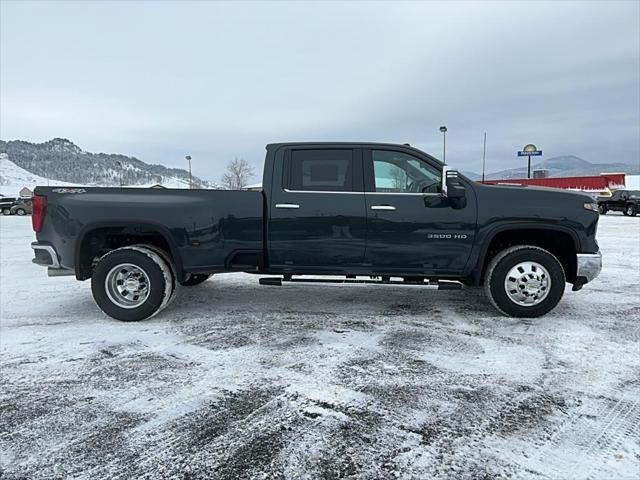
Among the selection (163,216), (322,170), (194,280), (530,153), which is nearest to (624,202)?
(530,153)

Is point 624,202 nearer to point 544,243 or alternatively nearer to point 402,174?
point 544,243

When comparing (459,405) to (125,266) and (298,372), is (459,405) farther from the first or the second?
(125,266)

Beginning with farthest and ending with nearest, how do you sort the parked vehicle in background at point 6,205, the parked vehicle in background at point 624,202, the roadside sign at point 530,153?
the roadside sign at point 530,153, the parked vehicle in background at point 6,205, the parked vehicle in background at point 624,202

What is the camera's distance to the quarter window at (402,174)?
15.2 feet

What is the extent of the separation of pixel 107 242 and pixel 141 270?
0.70 metres

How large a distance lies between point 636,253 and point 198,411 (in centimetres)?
1053

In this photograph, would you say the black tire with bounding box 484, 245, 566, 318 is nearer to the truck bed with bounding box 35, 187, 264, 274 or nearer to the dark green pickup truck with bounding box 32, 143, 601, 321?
the dark green pickup truck with bounding box 32, 143, 601, 321

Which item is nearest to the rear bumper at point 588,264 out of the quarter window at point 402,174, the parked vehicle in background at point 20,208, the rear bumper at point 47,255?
the quarter window at point 402,174

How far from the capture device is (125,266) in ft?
15.2

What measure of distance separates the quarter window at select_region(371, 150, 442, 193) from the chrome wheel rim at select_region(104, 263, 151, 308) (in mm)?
2834

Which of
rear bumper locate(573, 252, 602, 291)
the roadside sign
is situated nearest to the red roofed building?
the roadside sign

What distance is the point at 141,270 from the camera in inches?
182

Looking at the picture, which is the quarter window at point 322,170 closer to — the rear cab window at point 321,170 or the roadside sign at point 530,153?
the rear cab window at point 321,170

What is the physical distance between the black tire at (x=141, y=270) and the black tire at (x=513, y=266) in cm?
363
